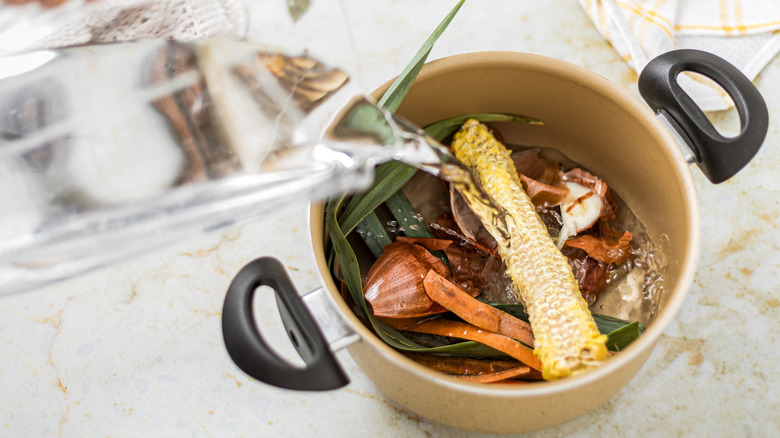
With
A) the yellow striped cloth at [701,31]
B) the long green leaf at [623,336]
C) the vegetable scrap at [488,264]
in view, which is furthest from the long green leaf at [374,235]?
the yellow striped cloth at [701,31]

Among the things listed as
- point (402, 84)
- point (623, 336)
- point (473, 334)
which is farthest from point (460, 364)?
point (402, 84)

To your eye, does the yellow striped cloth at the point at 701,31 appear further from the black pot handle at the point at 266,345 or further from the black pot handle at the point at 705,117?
the black pot handle at the point at 266,345

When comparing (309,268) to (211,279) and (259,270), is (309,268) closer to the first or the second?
(211,279)

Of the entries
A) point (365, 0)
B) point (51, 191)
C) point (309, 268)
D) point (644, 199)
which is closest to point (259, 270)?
point (51, 191)

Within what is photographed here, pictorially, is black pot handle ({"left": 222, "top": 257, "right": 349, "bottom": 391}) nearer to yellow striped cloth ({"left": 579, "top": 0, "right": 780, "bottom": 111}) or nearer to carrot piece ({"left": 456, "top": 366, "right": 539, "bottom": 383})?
carrot piece ({"left": 456, "top": 366, "right": 539, "bottom": 383})

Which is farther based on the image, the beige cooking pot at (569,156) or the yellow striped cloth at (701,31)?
the yellow striped cloth at (701,31)

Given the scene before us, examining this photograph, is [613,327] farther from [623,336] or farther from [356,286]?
[356,286]
